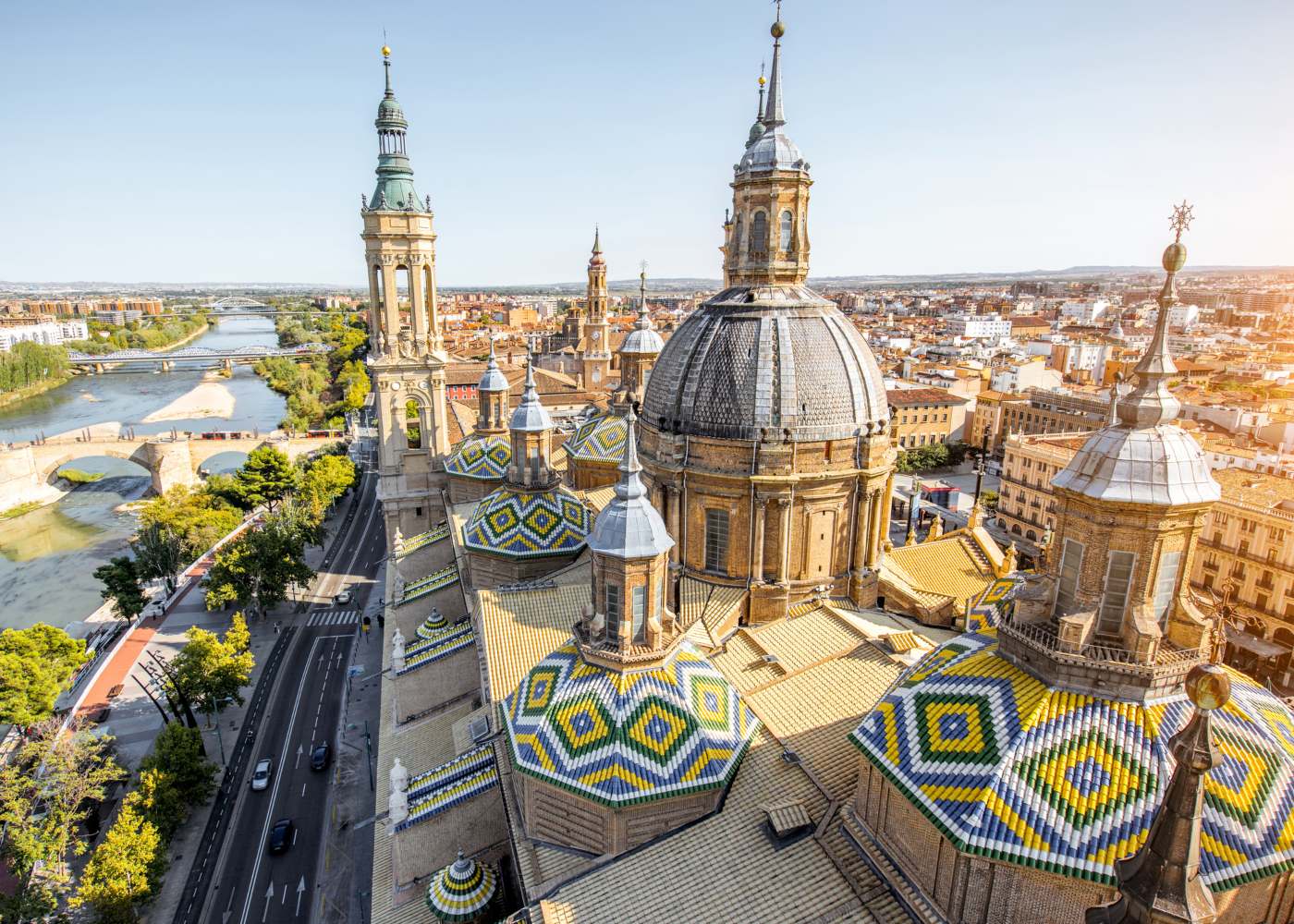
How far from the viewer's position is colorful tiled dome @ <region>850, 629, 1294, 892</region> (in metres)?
9.45

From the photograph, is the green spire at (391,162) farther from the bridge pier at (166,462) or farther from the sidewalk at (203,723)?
the bridge pier at (166,462)

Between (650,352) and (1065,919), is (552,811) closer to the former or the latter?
(1065,919)

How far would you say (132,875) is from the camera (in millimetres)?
19859


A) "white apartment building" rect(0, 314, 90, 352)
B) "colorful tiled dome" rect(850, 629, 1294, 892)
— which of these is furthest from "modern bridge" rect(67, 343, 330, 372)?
"colorful tiled dome" rect(850, 629, 1294, 892)

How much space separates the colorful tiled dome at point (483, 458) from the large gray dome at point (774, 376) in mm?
14773

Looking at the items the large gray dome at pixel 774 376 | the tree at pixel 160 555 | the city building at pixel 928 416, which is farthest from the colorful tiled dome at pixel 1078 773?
the city building at pixel 928 416

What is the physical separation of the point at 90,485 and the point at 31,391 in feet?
175

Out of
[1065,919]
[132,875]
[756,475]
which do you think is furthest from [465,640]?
[1065,919]

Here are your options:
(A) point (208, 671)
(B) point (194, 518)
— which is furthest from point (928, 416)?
(A) point (208, 671)

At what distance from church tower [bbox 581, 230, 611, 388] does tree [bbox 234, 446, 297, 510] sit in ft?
91.3

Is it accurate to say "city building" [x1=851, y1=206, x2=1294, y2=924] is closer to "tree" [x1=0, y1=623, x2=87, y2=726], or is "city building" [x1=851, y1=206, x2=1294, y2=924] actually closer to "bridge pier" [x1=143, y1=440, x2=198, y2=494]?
"tree" [x1=0, y1=623, x2=87, y2=726]

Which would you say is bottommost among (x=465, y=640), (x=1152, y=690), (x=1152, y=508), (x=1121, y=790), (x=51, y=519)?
(x=51, y=519)

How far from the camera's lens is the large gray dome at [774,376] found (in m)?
20.4

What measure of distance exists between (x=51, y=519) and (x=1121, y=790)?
80488 millimetres
